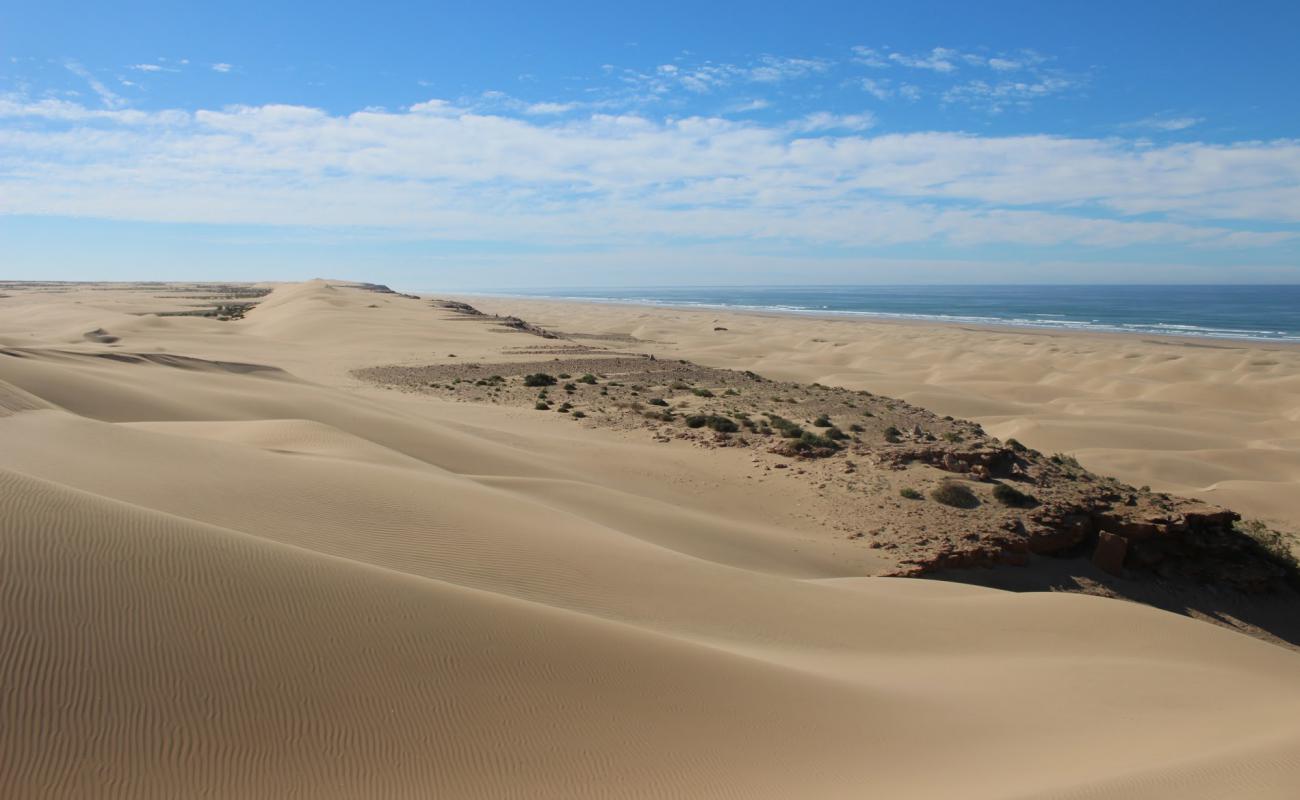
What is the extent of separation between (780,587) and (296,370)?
24197 millimetres

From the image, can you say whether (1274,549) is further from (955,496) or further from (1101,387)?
(1101,387)

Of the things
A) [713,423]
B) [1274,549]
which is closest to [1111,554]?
[1274,549]

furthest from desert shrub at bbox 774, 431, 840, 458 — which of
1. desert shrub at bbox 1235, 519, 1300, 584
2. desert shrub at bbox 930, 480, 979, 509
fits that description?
desert shrub at bbox 1235, 519, 1300, 584

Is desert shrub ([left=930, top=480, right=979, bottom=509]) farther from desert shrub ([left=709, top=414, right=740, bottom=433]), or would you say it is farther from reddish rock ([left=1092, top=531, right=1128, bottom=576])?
desert shrub ([left=709, top=414, right=740, bottom=433])

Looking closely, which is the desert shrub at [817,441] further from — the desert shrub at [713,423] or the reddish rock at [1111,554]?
the reddish rock at [1111,554]

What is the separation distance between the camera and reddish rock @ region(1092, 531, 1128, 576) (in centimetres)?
1365

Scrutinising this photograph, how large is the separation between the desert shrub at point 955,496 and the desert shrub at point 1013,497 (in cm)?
39

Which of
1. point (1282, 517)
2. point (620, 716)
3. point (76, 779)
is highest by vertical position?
point (76, 779)

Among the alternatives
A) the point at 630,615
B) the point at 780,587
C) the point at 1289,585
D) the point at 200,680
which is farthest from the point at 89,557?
the point at 1289,585

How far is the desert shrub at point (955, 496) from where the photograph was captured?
1452cm

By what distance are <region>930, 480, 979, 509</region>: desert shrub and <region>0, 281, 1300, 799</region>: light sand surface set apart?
213cm

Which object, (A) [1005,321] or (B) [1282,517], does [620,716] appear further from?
(A) [1005,321]

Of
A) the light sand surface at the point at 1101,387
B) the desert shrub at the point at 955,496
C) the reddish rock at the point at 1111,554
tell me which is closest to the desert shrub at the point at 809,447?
the desert shrub at the point at 955,496

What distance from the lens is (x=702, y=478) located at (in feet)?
54.2
